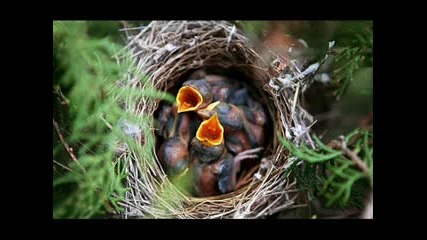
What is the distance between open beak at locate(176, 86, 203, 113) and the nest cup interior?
122 millimetres

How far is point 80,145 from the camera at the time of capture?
5.21 ft

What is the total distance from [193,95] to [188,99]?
0.03m

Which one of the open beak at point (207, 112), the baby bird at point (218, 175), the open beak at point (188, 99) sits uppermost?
the open beak at point (188, 99)

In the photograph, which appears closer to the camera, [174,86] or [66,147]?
[66,147]

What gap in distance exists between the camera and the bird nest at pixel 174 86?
1.68m

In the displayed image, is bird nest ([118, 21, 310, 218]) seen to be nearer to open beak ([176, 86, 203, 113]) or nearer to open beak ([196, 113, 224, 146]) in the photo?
open beak ([176, 86, 203, 113])

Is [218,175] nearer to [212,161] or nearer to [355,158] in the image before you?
[212,161]

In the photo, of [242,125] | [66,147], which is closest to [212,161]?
[242,125]

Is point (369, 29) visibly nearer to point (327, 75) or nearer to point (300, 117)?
point (327, 75)

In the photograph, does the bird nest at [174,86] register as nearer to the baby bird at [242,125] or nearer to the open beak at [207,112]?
the baby bird at [242,125]

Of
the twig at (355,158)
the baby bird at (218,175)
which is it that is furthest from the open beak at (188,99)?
the twig at (355,158)

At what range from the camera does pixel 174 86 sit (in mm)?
1938

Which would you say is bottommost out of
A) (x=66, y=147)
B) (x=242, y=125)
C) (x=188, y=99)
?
(x=66, y=147)

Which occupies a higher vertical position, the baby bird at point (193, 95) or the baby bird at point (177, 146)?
the baby bird at point (193, 95)
